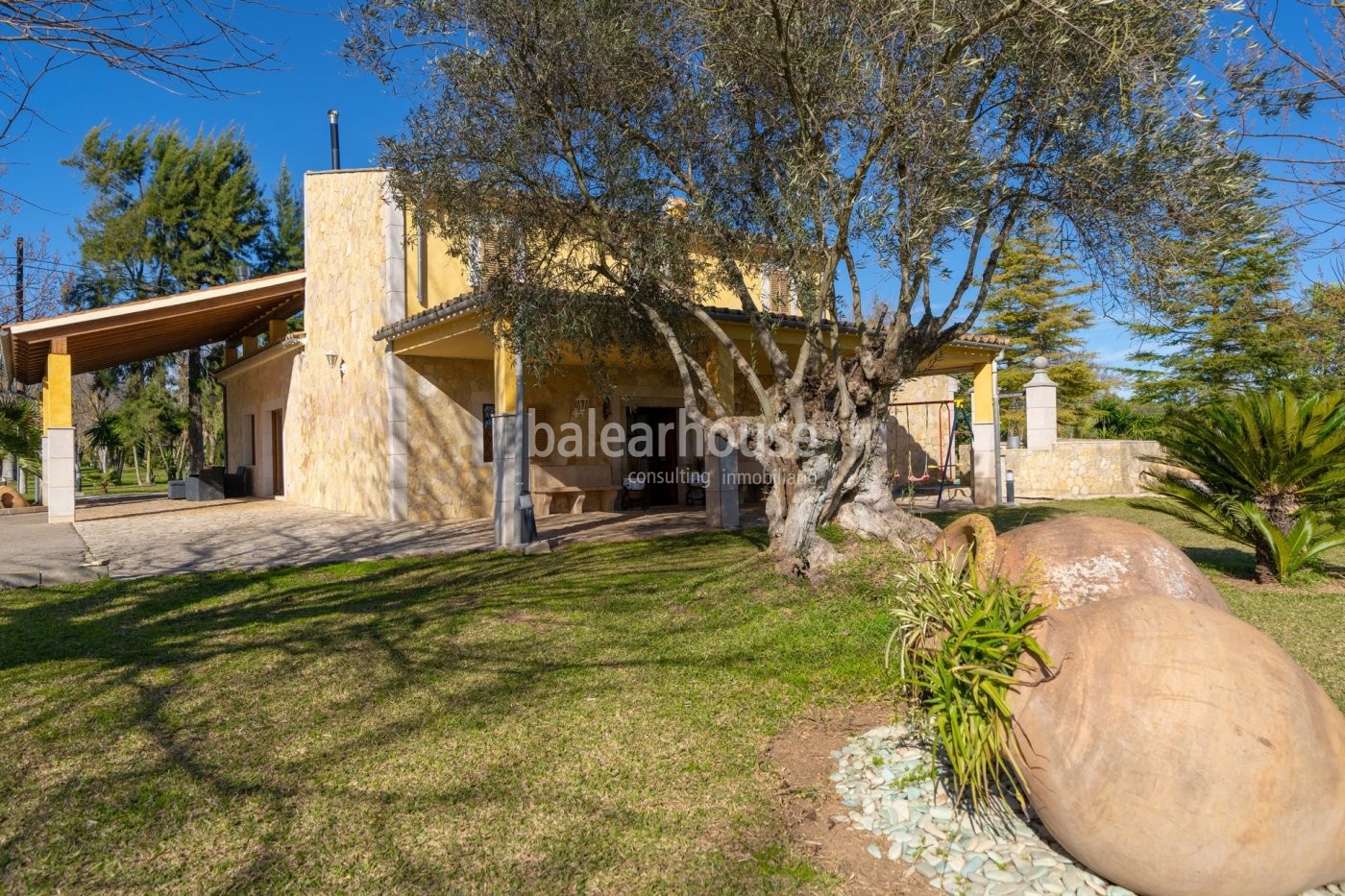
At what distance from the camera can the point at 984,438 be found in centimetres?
1560

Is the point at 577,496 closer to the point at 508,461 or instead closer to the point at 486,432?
the point at 486,432

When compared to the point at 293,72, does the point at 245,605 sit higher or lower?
lower

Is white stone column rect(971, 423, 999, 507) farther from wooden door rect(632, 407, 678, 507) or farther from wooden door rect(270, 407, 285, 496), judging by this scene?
wooden door rect(270, 407, 285, 496)

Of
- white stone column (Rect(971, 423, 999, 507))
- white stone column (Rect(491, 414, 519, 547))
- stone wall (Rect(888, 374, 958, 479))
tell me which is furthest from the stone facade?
stone wall (Rect(888, 374, 958, 479))

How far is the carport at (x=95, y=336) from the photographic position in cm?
1207

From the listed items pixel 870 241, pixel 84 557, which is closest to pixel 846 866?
pixel 870 241

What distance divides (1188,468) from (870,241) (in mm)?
4737

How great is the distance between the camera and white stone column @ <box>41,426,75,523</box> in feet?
40.6

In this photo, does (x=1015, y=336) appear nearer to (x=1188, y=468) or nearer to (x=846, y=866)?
(x=1188, y=468)

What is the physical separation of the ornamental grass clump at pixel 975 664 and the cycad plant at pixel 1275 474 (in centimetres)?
617

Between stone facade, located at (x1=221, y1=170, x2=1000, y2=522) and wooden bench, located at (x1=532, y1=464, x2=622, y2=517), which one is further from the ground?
stone facade, located at (x1=221, y1=170, x2=1000, y2=522)

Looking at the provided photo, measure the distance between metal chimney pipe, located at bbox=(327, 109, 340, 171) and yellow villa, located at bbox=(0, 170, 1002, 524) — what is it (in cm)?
479

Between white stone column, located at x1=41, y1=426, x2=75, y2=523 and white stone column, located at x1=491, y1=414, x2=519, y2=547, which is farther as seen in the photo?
white stone column, located at x1=41, y1=426, x2=75, y2=523

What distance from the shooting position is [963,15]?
550 cm
